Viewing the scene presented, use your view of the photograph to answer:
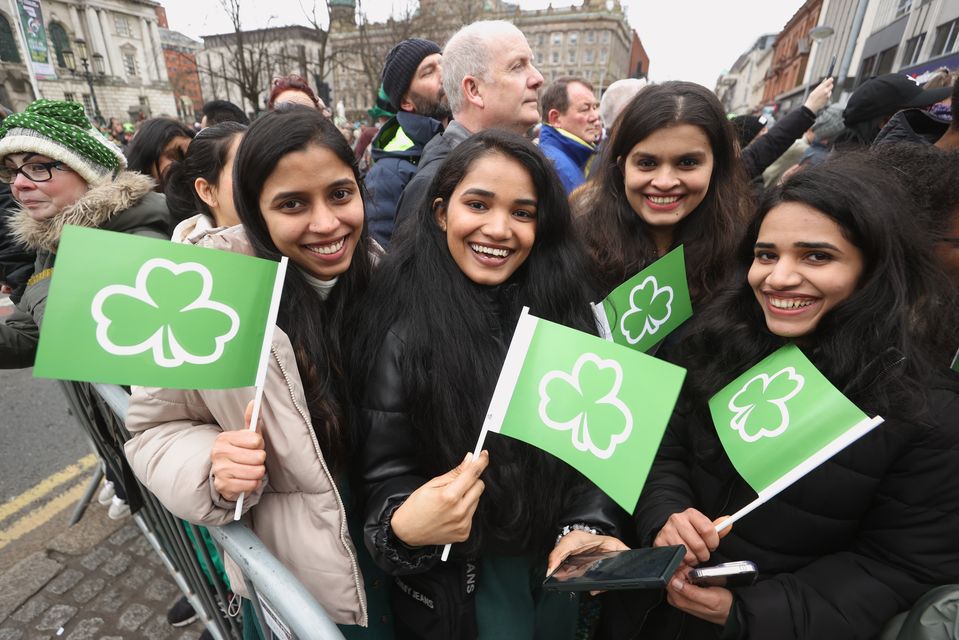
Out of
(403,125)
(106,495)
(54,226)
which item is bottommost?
(106,495)

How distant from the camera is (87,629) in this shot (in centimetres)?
238

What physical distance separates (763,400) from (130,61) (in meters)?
68.6

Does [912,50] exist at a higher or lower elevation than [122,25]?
lower

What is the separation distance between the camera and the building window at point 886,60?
20.0m

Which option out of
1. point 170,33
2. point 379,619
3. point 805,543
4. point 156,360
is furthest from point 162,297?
point 170,33

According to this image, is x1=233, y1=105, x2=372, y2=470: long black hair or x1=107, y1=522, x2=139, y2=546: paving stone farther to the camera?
x1=107, y1=522, x2=139, y2=546: paving stone

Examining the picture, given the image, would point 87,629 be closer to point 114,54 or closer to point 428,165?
point 428,165

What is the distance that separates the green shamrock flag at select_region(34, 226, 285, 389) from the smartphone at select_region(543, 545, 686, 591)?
37.2 inches

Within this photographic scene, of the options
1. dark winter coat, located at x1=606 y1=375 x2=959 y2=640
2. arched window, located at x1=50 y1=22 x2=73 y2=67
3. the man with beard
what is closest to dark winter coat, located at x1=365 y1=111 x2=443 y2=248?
the man with beard

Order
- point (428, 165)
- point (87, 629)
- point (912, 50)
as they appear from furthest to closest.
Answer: point (912, 50), point (428, 165), point (87, 629)

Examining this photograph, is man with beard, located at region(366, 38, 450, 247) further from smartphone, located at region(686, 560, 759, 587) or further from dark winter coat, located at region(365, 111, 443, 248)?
smartphone, located at region(686, 560, 759, 587)

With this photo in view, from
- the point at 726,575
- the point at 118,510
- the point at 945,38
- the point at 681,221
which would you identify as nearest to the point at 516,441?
the point at 726,575

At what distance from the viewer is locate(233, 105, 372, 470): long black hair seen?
4.67 ft

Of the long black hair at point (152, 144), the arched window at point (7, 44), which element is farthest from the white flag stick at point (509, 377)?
the arched window at point (7, 44)
